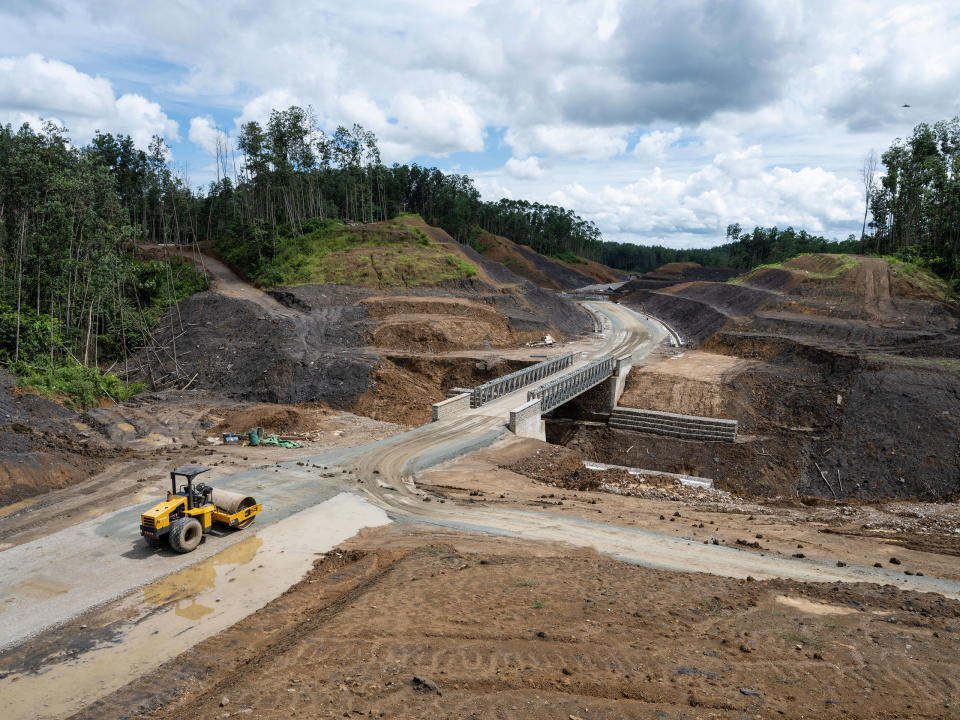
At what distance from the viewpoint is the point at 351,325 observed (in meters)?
40.2

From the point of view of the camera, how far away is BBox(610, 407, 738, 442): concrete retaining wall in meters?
28.7

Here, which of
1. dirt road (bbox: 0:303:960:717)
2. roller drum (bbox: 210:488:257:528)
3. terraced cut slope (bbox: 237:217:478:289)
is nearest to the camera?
dirt road (bbox: 0:303:960:717)

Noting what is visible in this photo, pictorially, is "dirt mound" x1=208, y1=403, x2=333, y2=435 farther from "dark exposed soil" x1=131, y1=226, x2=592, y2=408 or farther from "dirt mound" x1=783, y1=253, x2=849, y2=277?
"dirt mound" x1=783, y1=253, x2=849, y2=277

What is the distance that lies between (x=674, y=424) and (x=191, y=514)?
23.8 metres

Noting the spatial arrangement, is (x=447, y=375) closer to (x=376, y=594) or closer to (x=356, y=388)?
(x=356, y=388)

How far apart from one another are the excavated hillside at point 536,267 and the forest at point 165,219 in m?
4.07

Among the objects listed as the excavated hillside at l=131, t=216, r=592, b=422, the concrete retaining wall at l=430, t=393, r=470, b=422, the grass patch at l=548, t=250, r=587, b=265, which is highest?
the grass patch at l=548, t=250, r=587, b=265

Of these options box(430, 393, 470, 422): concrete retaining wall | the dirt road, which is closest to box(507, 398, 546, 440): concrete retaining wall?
box(430, 393, 470, 422): concrete retaining wall

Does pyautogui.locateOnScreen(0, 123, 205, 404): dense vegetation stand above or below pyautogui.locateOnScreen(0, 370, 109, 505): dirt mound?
above

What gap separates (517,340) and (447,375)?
10.8m

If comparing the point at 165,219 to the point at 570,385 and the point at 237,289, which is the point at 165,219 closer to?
the point at 237,289

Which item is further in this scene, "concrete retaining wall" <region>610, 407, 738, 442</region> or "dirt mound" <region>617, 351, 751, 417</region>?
"dirt mound" <region>617, 351, 751, 417</region>

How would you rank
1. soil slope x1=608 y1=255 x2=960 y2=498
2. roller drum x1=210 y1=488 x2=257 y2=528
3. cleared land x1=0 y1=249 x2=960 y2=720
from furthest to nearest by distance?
soil slope x1=608 y1=255 x2=960 y2=498
roller drum x1=210 y1=488 x2=257 y2=528
cleared land x1=0 y1=249 x2=960 y2=720

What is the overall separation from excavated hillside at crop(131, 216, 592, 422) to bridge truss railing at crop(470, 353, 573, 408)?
4.91 m
